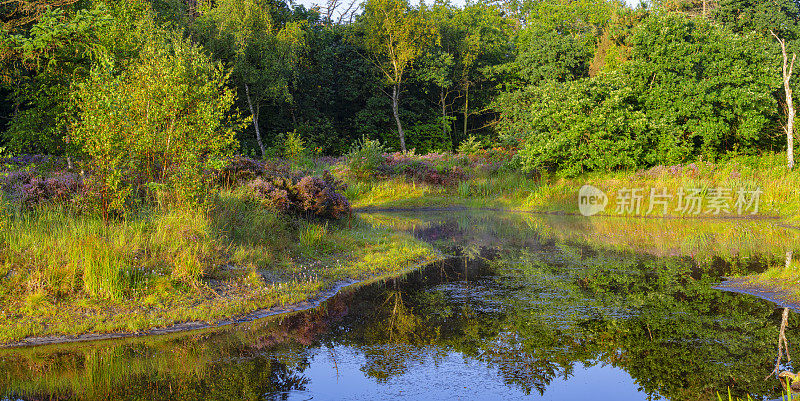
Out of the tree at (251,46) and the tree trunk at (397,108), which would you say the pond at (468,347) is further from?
the tree trunk at (397,108)

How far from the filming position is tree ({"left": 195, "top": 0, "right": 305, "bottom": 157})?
32344 mm

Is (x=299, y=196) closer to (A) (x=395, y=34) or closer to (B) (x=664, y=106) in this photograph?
(B) (x=664, y=106)

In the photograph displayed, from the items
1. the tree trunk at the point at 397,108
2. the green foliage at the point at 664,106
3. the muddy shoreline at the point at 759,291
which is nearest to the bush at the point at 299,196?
the muddy shoreline at the point at 759,291

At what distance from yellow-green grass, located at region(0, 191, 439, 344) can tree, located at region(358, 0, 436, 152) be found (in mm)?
31821

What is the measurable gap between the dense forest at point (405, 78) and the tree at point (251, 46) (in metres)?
0.13

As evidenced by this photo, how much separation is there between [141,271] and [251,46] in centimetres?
2787

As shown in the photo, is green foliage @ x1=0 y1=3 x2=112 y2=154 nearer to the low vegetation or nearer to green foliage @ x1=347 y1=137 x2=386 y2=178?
the low vegetation

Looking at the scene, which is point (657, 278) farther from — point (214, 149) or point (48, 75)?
point (48, 75)

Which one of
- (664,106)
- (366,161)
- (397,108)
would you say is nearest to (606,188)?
(664,106)

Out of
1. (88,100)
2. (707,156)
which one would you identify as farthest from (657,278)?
(707,156)

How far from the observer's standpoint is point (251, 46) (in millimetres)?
33656

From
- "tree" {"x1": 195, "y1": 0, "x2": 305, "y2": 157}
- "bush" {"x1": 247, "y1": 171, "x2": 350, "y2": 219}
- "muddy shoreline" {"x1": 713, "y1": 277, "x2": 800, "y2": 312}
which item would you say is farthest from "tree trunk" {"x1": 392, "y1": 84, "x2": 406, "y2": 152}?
"muddy shoreline" {"x1": 713, "y1": 277, "x2": 800, "y2": 312}

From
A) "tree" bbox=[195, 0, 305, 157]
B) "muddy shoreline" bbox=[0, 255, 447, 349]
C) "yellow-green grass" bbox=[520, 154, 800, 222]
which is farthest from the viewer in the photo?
"tree" bbox=[195, 0, 305, 157]

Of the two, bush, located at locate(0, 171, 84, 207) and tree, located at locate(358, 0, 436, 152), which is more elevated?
tree, located at locate(358, 0, 436, 152)
